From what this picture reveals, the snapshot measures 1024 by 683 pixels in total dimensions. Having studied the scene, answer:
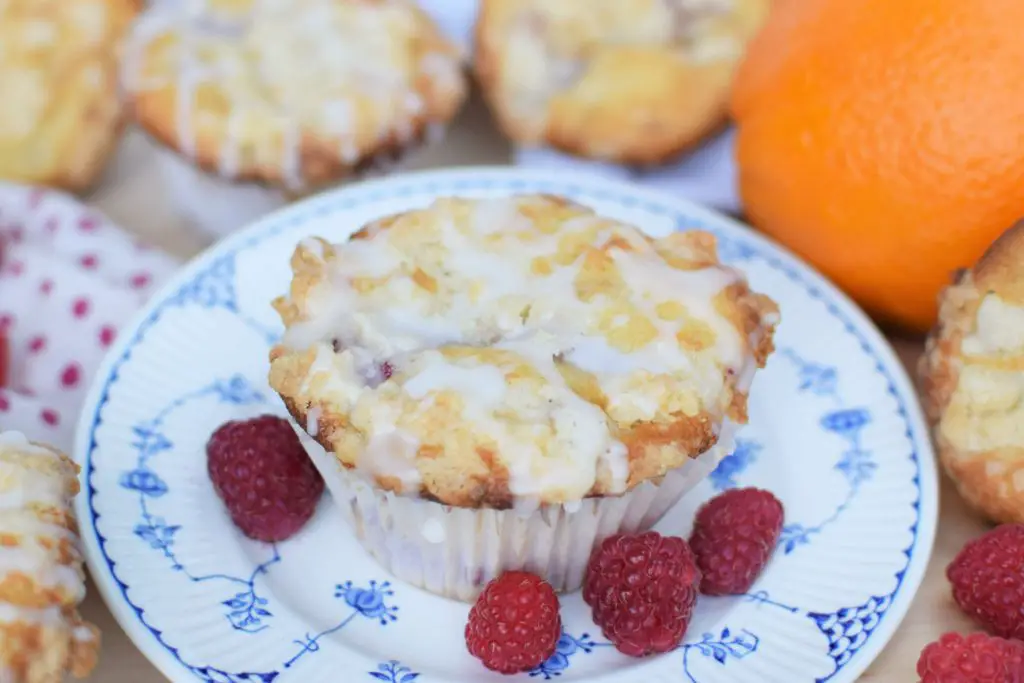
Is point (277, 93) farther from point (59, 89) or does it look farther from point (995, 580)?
point (995, 580)

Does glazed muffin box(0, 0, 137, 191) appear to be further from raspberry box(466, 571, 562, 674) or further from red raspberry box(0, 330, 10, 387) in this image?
raspberry box(466, 571, 562, 674)

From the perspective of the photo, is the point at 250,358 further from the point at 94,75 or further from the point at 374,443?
the point at 94,75

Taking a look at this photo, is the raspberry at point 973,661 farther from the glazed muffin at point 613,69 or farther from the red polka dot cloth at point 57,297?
the red polka dot cloth at point 57,297

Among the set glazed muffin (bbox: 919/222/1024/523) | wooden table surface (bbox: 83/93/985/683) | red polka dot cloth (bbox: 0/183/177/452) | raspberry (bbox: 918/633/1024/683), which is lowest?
wooden table surface (bbox: 83/93/985/683)

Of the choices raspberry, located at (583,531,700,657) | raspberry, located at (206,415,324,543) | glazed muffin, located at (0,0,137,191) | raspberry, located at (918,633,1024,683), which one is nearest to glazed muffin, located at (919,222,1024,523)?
raspberry, located at (918,633,1024,683)

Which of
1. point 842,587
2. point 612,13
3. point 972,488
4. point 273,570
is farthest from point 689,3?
point 273,570
